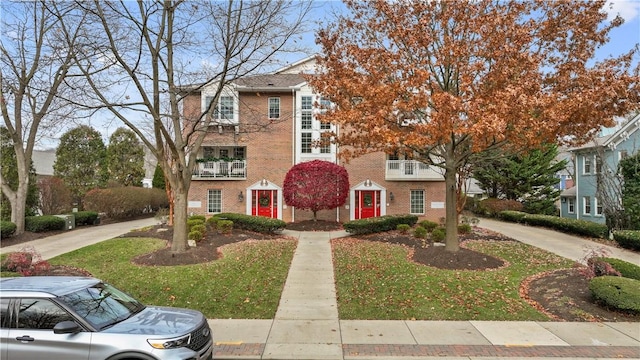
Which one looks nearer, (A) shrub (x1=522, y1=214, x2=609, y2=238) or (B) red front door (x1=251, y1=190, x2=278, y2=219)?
(A) shrub (x1=522, y1=214, x2=609, y2=238)

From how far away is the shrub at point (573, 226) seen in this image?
18.4 meters

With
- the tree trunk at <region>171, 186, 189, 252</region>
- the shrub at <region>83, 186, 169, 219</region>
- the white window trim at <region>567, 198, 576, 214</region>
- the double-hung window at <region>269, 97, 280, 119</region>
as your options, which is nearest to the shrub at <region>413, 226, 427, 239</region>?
the tree trunk at <region>171, 186, 189, 252</region>

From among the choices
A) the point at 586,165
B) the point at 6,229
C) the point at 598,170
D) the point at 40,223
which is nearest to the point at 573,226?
the point at 598,170

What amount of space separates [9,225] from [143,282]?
466 inches

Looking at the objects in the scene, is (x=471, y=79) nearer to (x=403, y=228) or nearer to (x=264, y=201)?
(x=403, y=228)

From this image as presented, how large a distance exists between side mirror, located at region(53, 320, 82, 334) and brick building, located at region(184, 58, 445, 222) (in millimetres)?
19479

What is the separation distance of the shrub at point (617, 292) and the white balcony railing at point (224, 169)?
19475 mm

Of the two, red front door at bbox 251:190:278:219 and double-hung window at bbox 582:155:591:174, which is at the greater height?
double-hung window at bbox 582:155:591:174

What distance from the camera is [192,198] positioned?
2458 centimetres

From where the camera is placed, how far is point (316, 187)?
21.5 meters

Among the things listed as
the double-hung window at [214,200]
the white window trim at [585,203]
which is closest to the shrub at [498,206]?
the white window trim at [585,203]

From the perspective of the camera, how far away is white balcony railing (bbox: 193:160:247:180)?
80.1ft

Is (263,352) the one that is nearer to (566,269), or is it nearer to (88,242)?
(566,269)

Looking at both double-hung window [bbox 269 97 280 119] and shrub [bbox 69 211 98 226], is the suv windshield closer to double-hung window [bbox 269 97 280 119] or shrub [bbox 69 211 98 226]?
shrub [bbox 69 211 98 226]
